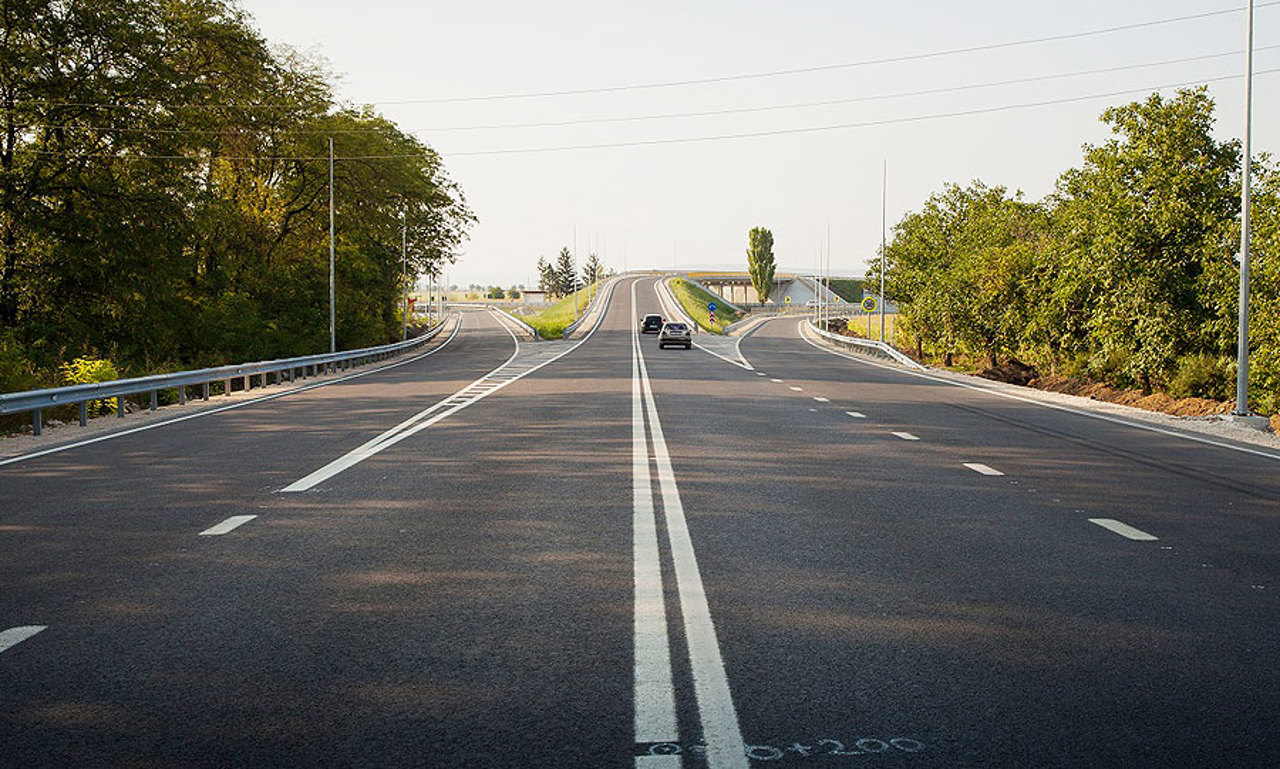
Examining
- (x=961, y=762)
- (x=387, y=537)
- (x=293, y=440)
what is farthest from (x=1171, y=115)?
(x=961, y=762)

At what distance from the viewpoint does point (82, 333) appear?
36.7 metres

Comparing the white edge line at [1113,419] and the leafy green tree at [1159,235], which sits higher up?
the leafy green tree at [1159,235]

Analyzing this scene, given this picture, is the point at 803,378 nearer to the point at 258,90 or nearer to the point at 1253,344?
the point at 1253,344

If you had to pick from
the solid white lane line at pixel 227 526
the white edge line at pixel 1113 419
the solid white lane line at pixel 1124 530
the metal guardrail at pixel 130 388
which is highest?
the metal guardrail at pixel 130 388

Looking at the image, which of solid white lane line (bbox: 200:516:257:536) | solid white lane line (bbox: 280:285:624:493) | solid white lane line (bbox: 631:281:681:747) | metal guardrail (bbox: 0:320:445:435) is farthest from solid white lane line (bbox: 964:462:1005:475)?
metal guardrail (bbox: 0:320:445:435)

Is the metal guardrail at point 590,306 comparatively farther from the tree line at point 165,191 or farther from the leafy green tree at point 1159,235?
the leafy green tree at point 1159,235

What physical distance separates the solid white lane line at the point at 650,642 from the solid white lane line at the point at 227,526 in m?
3.02

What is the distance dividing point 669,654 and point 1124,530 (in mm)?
4862

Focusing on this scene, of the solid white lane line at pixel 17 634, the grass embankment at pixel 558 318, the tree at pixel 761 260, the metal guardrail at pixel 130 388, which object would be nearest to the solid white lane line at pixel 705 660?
the solid white lane line at pixel 17 634

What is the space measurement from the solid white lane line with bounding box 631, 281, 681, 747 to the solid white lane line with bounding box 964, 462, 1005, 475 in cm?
401

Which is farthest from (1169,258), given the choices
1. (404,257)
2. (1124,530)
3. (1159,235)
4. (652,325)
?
(652,325)

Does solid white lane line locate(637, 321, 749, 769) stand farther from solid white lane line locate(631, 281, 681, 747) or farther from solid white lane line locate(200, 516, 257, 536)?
solid white lane line locate(200, 516, 257, 536)

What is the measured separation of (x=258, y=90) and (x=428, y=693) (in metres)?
50.8

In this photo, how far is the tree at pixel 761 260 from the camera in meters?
180
